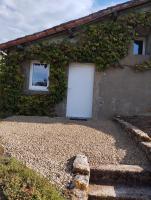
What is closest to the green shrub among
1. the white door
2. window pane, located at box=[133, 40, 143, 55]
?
the white door

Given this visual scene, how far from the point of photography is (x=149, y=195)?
236 inches

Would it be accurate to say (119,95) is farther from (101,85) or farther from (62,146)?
(62,146)

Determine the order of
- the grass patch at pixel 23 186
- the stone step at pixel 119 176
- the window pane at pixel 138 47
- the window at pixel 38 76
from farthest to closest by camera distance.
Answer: the window pane at pixel 138 47 → the window at pixel 38 76 → the stone step at pixel 119 176 → the grass patch at pixel 23 186

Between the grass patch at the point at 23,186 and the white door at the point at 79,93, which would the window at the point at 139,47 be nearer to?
the white door at the point at 79,93

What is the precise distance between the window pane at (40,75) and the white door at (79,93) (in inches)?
46.4

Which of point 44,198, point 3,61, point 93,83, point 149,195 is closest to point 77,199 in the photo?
point 44,198

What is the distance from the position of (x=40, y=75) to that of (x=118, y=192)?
32.4ft

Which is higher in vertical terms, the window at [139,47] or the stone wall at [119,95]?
the window at [139,47]

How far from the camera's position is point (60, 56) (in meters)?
14.6

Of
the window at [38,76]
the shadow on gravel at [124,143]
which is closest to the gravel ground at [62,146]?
the shadow on gravel at [124,143]

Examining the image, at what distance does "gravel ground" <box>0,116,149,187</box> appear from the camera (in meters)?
6.64

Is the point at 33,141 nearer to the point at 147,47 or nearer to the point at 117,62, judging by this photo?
the point at 117,62

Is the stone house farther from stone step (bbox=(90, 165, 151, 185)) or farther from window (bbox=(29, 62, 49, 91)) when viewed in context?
stone step (bbox=(90, 165, 151, 185))

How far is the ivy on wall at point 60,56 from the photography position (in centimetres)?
1464
